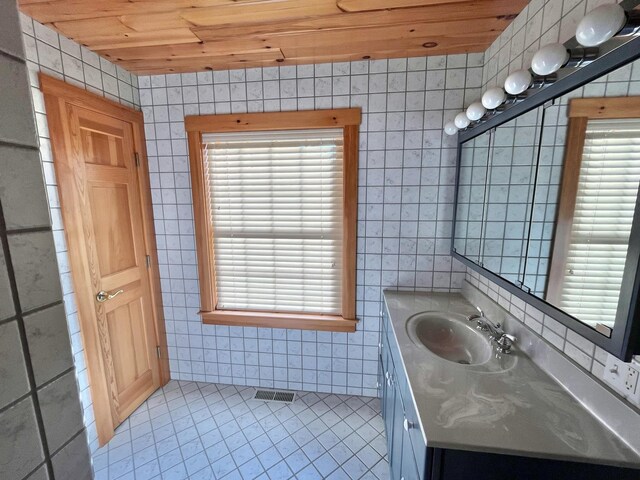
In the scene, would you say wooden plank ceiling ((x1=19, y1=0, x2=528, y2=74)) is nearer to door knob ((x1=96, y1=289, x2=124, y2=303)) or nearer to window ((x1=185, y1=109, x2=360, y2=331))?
window ((x1=185, y1=109, x2=360, y2=331))

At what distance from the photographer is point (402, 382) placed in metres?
1.20

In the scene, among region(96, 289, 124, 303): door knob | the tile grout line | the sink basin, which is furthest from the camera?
region(96, 289, 124, 303): door knob

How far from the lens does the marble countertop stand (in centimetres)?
79

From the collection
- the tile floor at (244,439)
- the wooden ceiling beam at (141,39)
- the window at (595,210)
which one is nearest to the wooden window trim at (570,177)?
the window at (595,210)

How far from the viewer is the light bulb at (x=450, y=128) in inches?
65.1

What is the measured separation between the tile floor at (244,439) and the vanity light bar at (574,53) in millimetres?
1992

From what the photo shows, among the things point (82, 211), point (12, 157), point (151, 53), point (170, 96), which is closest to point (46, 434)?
point (12, 157)

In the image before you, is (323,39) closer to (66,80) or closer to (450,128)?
(450,128)

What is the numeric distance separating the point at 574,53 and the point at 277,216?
1638mm

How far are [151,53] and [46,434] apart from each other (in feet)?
6.65

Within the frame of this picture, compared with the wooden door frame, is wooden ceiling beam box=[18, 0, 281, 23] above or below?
above

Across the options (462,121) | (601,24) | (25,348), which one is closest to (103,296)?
(25,348)

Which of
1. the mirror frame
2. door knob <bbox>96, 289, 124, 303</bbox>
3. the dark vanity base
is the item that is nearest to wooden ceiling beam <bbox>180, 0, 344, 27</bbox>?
the mirror frame

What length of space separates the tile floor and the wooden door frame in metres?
0.22
